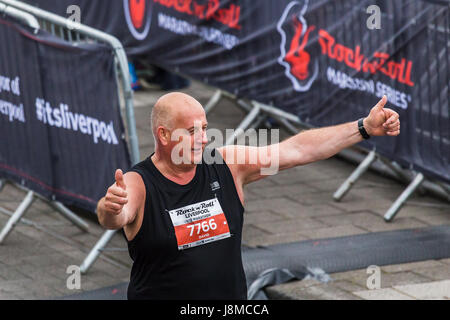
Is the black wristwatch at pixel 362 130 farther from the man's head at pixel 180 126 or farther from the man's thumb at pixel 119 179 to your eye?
the man's thumb at pixel 119 179

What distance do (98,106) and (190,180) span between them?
2.58 m

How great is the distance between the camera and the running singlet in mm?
3934

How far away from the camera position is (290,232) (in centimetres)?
754

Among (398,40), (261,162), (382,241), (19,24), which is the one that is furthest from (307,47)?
(261,162)

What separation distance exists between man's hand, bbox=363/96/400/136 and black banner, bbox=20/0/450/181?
3.09 metres

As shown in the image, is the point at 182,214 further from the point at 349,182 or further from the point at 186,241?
the point at 349,182

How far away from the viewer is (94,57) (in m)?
6.43

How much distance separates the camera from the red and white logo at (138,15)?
371 inches

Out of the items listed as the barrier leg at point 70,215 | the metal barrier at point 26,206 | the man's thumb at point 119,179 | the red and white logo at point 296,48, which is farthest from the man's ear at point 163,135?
the red and white logo at point 296,48

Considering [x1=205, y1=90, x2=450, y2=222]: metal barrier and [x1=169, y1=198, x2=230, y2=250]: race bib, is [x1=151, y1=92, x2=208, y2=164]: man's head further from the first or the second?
A: [x1=205, y1=90, x2=450, y2=222]: metal barrier

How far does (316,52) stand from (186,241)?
14.3 ft

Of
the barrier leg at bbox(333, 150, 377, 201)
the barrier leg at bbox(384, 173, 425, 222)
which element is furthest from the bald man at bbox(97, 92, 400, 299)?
the barrier leg at bbox(333, 150, 377, 201)

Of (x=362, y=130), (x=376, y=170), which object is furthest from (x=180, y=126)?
(x=376, y=170)
